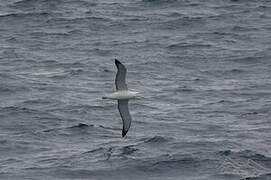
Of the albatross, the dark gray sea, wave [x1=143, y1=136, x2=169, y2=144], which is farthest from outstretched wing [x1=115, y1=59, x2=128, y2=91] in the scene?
wave [x1=143, y1=136, x2=169, y2=144]

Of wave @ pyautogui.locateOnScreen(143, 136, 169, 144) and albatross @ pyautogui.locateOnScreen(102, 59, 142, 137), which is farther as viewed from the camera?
wave @ pyautogui.locateOnScreen(143, 136, 169, 144)

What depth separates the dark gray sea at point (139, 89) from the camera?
25.9m

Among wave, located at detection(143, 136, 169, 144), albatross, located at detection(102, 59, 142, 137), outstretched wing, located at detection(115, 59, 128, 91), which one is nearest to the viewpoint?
outstretched wing, located at detection(115, 59, 128, 91)

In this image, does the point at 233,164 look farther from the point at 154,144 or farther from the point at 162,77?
the point at 162,77

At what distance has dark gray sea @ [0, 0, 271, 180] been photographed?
2588 centimetres

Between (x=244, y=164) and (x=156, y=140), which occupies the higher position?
(x=156, y=140)

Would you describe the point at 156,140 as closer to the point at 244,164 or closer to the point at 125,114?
the point at 125,114

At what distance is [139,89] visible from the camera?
34.0 m

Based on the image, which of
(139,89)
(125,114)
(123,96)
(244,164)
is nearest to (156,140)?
(125,114)

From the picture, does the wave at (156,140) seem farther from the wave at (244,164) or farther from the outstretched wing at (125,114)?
the wave at (244,164)

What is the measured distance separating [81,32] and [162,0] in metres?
9.95

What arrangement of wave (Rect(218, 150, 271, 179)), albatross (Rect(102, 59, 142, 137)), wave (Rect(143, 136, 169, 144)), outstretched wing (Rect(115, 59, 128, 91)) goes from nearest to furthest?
wave (Rect(218, 150, 271, 179)) < outstretched wing (Rect(115, 59, 128, 91)) < albatross (Rect(102, 59, 142, 137)) < wave (Rect(143, 136, 169, 144))

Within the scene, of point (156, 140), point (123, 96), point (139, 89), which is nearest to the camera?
point (123, 96)

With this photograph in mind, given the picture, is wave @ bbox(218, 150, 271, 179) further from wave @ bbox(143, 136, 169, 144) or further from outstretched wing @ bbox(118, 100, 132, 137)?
outstretched wing @ bbox(118, 100, 132, 137)
